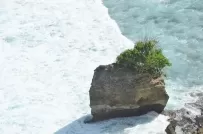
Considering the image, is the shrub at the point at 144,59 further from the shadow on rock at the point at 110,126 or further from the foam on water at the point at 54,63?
the foam on water at the point at 54,63

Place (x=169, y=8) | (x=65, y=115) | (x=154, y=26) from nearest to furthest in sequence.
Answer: (x=65, y=115), (x=154, y=26), (x=169, y=8)

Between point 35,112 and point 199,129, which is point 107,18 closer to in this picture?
point 35,112

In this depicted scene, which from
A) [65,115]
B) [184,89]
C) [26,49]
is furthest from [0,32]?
[184,89]

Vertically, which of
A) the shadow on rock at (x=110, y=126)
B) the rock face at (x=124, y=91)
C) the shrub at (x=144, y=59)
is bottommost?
the shadow on rock at (x=110, y=126)

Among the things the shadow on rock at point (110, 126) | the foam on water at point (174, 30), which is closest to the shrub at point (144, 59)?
the shadow on rock at point (110, 126)

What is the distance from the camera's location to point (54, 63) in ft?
117

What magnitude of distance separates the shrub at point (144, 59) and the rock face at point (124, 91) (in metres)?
0.36

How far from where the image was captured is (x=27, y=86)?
1314 inches

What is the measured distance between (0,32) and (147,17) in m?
13.0

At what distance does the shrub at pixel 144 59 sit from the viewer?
88.6 feet

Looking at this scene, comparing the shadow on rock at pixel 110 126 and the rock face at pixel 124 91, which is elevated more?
the rock face at pixel 124 91

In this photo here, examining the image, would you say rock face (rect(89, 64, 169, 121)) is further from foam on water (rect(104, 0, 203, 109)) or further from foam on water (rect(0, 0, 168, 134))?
foam on water (rect(104, 0, 203, 109))

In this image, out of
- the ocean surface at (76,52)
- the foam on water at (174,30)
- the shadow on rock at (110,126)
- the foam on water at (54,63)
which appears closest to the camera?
the shadow on rock at (110,126)

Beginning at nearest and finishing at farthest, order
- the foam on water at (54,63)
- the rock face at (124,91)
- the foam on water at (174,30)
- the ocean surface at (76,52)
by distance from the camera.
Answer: the rock face at (124,91) → the foam on water at (54,63) → the ocean surface at (76,52) → the foam on water at (174,30)
